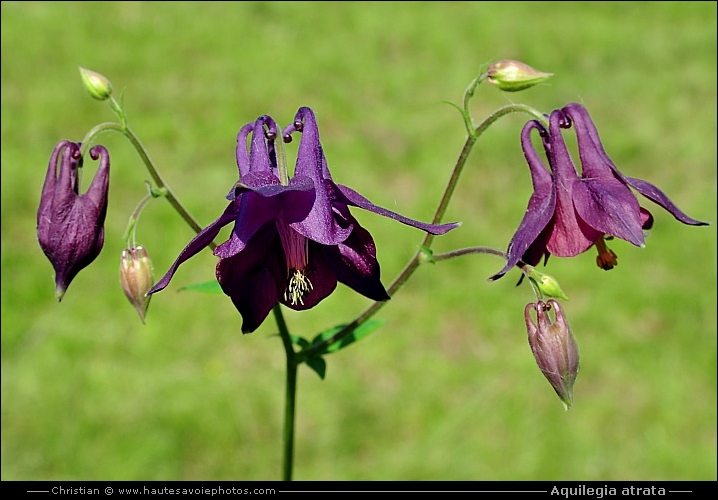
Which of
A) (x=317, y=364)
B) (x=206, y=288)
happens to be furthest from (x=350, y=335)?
(x=206, y=288)

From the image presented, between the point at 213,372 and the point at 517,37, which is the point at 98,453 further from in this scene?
the point at 517,37

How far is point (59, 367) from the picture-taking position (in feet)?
17.0

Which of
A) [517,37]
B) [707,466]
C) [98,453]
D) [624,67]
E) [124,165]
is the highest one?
[517,37]

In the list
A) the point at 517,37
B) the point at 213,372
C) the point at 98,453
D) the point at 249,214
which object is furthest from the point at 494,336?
the point at 517,37

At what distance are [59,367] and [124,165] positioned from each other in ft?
7.40

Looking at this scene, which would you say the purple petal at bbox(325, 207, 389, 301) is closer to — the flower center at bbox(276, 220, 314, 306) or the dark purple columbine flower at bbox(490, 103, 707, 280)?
the flower center at bbox(276, 220, 314, 306)

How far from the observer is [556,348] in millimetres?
2164

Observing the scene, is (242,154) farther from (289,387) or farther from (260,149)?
(289,387)

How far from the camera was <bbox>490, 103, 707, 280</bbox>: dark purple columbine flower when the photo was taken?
6.75 ft

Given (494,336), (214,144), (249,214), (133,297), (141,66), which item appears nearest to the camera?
(249,214)

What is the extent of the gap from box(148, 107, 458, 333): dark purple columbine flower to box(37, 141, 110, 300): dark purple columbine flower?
1.58 feet

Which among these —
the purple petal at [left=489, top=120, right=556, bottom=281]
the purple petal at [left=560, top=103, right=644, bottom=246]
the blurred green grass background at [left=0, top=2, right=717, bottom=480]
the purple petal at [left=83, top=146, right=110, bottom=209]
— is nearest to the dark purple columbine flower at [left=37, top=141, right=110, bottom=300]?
the purple petal at [left=83, top=146, right=110, bottom=209]

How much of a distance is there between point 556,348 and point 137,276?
1211 millimetres

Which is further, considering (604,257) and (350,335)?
(350,335)
